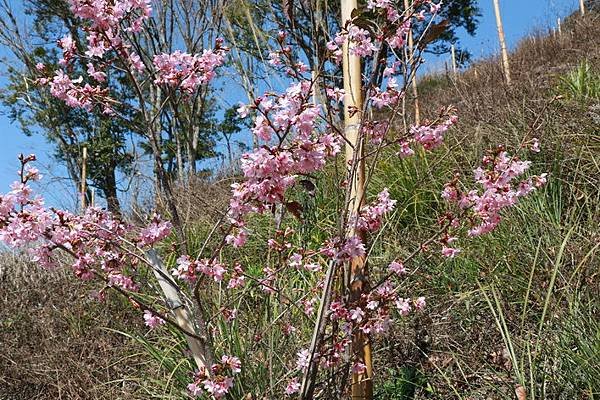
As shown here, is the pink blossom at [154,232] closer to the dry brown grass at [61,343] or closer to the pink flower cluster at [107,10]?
the pink flower cluster at [107,10]

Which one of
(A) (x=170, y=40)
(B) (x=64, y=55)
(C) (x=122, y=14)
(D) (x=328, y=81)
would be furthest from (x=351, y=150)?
(A) (x=170, y=40)

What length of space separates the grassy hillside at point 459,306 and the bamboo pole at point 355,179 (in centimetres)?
10

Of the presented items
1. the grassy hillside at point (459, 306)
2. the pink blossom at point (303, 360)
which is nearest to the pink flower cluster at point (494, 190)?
the grassy hillside at point (459, 306)

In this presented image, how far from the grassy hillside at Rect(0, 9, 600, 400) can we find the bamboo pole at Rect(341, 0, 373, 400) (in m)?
0.10

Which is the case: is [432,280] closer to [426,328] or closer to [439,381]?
[426,328]

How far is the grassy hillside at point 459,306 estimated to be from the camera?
198 centimetres

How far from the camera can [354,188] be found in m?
1.83

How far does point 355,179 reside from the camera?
1770 mm

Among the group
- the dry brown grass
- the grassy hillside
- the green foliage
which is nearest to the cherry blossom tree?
the grassy hillside

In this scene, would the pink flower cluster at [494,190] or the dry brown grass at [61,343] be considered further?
the dry brown grass at [61,343]

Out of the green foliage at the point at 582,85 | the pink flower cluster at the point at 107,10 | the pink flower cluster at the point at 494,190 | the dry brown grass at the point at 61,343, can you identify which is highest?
the pink flower cluster at the point at 107,10

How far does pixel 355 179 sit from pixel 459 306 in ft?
3.99

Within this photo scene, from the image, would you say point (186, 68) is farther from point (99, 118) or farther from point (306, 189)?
point (99, 118)

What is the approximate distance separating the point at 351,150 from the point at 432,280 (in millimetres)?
1252
